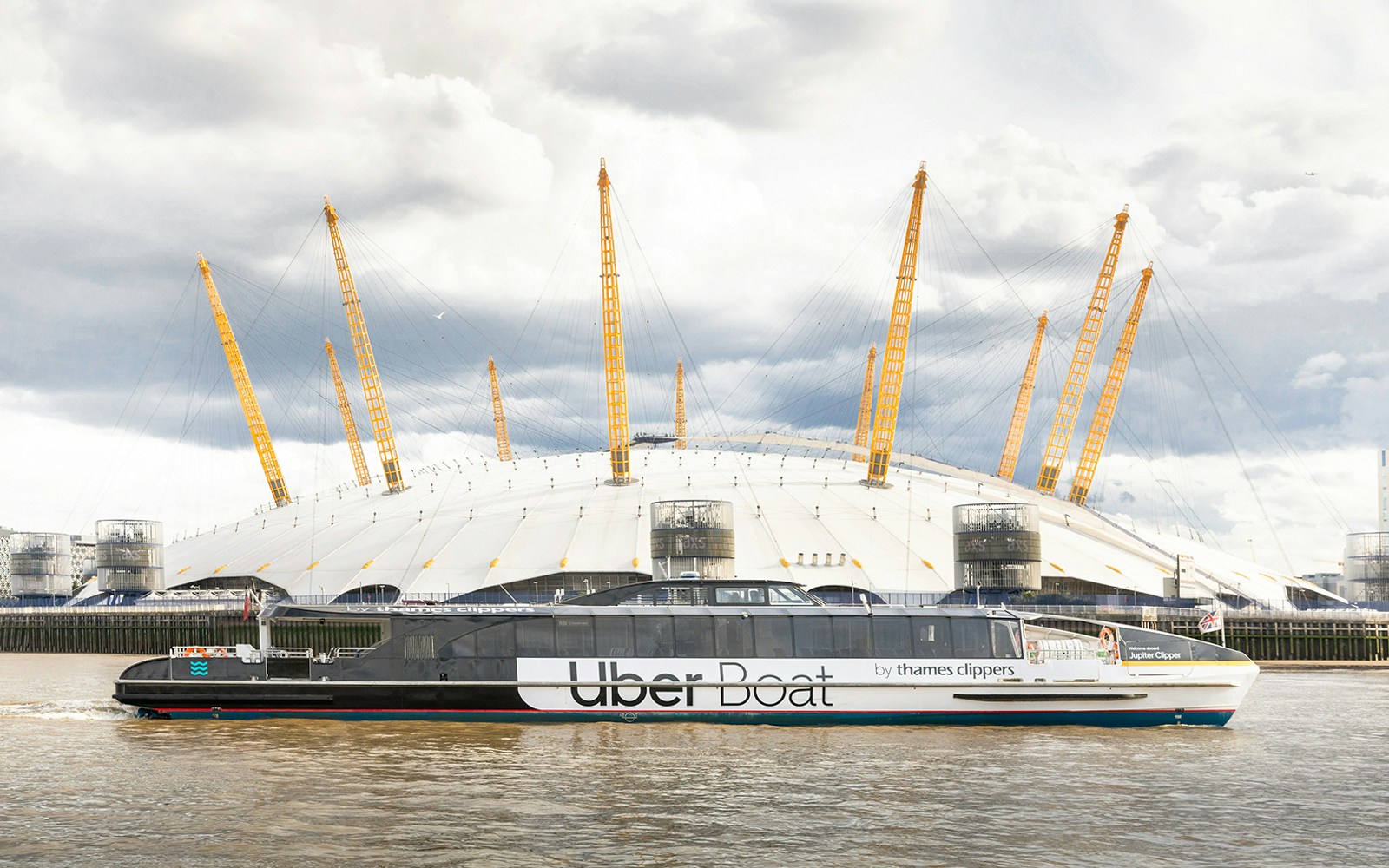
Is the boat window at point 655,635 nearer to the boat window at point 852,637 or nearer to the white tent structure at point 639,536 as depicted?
the boat window at point 852,637

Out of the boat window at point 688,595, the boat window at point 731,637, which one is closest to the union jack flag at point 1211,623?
the boat window at point 731,637

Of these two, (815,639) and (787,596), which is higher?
(787,596)

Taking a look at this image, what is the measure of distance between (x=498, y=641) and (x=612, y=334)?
220 ft

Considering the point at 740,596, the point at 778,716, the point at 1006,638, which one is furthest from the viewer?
the point at 740,596

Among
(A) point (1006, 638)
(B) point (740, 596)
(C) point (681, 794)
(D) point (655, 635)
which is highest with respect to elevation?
(B) point (740, 596)

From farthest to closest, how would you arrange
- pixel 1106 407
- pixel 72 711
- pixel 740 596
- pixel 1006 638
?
1. pixel 1106 407
2. pixel 72 711
3. pixel 740 596
4. pixel 1006 638

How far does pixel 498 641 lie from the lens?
136 ft

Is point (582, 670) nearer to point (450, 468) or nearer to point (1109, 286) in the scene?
point (450, 468)

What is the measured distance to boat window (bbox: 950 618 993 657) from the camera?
4188 cm

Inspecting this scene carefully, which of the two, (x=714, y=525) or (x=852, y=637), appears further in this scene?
(x=714, y=525)

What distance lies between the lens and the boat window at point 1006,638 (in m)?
42.0

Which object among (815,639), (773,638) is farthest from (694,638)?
(815,639)

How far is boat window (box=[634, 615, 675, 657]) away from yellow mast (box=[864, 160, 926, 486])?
6364cm

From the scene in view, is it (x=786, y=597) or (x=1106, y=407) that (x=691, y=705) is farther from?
(x=1106, y=407)
